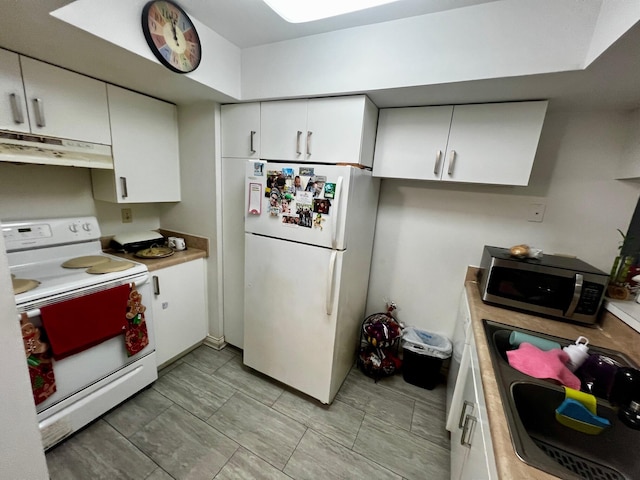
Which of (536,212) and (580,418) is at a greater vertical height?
(536,212)

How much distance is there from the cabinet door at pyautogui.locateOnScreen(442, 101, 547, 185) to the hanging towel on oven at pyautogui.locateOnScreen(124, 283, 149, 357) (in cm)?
209

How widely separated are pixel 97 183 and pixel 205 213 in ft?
2.48

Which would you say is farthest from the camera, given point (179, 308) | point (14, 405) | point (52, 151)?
point (179, 308)

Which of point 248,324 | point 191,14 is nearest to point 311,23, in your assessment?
point 191,14

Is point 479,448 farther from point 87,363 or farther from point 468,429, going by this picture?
point 87,363

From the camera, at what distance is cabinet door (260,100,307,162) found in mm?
1659

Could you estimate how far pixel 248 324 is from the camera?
1.98 meters

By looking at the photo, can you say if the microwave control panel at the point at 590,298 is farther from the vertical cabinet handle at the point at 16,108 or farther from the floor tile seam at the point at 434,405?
the vertical cabinet handle at the point at 16,108

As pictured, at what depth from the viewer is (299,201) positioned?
1586 millimetres

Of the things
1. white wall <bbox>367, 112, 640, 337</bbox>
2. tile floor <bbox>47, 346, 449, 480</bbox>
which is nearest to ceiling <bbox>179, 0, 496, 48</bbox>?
white wall <bbox>367, 112, 640, 337</bbox>

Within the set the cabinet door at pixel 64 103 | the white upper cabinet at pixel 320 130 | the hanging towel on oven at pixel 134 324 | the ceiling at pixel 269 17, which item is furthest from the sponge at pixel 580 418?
the cabinet door at pixel 64 103

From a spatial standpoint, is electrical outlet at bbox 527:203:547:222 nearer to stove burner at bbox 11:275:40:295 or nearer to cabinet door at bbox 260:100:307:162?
cabinet door at bbox 260:100:307:162

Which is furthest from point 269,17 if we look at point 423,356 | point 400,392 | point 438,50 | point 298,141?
point 400,392

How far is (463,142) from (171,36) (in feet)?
5.63
